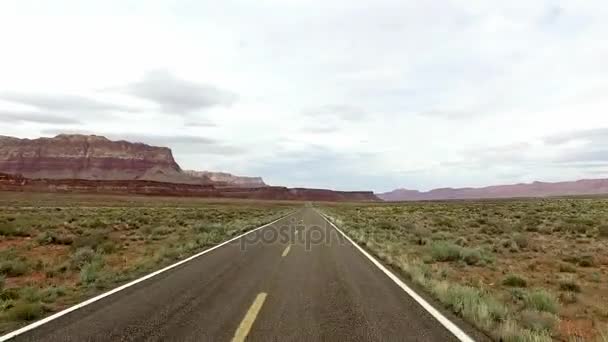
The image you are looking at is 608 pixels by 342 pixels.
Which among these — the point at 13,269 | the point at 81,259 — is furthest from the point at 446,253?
the point at 13,269

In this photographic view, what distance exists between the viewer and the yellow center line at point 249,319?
5523mm

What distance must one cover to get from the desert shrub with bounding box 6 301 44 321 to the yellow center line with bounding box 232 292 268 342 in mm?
3247

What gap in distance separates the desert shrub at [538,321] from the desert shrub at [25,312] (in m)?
7.38

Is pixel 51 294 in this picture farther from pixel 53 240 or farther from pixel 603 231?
pixel 603 231

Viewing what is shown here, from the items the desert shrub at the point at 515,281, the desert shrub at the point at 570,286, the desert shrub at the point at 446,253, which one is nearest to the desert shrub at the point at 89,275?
the desert shrub at the point at 515,281

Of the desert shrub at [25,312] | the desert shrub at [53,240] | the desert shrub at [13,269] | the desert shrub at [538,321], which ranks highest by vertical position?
the desert shrub at [538,321]

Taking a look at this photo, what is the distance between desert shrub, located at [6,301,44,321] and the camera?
21.7ft

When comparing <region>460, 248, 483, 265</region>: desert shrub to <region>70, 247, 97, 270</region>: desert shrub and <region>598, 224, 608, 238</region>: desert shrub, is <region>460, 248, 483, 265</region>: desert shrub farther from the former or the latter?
<region>70, 247, 97, 270</region>: desert shrub

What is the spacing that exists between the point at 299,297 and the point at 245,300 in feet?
3.31

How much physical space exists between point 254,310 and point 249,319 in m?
0.56

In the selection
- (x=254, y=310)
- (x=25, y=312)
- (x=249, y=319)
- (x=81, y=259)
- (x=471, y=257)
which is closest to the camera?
(x=249, y=319)

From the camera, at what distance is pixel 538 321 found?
657 cm

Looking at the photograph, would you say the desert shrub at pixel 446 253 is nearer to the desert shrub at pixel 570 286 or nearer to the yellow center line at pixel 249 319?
the desert shrub at pixel 570 286

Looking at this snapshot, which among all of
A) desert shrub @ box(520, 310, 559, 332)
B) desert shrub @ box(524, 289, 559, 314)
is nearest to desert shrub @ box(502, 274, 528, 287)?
desert shrub @ box(524, 289, 559, 314)
